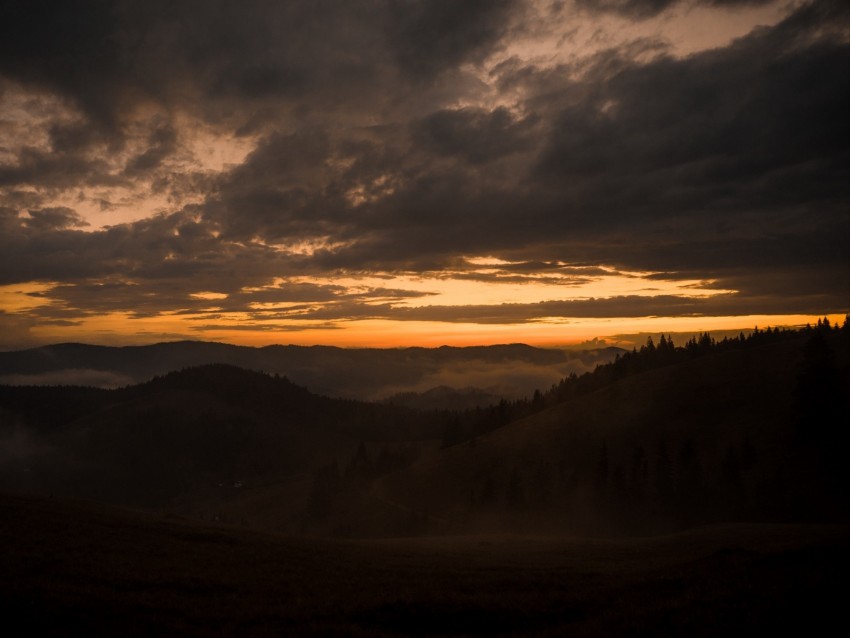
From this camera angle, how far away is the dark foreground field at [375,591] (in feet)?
60.4

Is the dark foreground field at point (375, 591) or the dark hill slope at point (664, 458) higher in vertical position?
the dark foreground field at point (375, 591)

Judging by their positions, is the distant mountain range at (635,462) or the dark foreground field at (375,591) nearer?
the dark foreground field at (375,591)

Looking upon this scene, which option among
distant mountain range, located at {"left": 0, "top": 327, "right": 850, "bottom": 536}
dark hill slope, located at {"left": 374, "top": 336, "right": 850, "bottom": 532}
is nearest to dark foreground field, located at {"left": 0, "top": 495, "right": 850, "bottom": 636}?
dark hill slope, located at {"left": 374, "top": 336, "right": 850, "bottom": 532}

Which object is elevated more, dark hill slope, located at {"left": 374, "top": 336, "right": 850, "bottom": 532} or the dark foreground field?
the dark foreground field

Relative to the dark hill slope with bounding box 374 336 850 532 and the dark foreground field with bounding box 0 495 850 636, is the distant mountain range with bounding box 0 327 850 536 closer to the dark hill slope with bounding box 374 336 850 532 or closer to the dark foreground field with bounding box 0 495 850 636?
the dark hill slope with bounding box 374 336 850 532

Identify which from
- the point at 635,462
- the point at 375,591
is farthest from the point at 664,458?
the point at 375,591

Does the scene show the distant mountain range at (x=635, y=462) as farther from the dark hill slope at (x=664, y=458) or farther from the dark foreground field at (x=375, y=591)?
the dark foreground field at (x=375, y=591)

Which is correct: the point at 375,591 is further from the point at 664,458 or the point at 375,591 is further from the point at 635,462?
the point at 635,462

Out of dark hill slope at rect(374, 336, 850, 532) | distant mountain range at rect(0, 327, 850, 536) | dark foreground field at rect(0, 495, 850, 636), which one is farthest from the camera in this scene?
distant mountain range at rect(0, 327, 850, 536)

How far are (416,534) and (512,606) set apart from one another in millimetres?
101538

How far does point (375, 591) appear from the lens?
26.7 metres

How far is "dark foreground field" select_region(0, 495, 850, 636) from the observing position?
60.4ft

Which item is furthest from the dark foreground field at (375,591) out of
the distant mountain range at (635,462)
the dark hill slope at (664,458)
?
the distant mountain range at (635,462)

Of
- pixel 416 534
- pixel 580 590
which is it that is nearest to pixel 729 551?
pixel 580 590
